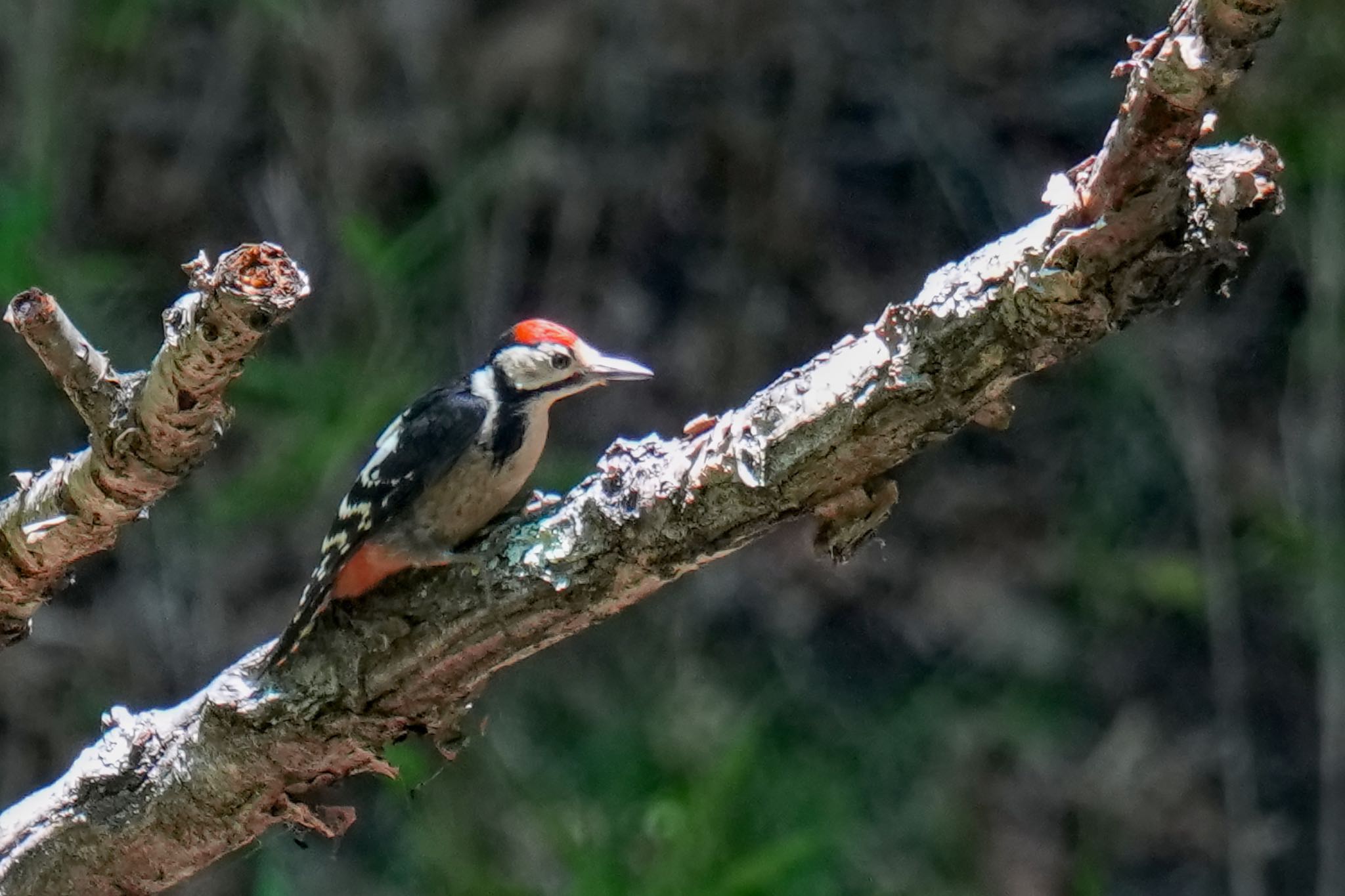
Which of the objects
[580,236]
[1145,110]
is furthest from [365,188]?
[1145,110]

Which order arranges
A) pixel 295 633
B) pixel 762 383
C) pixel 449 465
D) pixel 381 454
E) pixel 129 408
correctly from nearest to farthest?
pixel 129 408 < pixel 295 633 < pixel 449 465 < pixel 381 454 < pixel 762 383

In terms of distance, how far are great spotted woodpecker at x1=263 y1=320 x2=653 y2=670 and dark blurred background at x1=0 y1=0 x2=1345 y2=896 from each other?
109 cm

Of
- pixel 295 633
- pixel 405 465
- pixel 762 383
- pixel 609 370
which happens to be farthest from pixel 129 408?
pixel 762 383

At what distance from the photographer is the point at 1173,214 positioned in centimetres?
139

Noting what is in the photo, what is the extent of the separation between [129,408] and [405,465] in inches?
28.5

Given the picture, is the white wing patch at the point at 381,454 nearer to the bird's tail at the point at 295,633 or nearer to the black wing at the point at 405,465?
the black wing at the point at 405,465

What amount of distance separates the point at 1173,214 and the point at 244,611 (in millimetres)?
3106

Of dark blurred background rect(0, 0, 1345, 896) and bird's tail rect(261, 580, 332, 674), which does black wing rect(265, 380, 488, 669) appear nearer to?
bird's tail rect(261, 580, 332, 674)

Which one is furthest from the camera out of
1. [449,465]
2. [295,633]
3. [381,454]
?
[381,454]

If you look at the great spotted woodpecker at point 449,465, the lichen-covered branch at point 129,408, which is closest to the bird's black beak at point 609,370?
the great spotted woodpecker at point 449,465

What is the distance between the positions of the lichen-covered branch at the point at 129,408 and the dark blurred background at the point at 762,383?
1636mm

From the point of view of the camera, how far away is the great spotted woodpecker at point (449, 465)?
225 cm

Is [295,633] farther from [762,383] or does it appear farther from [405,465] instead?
[762,383]

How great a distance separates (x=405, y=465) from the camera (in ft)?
8.28
